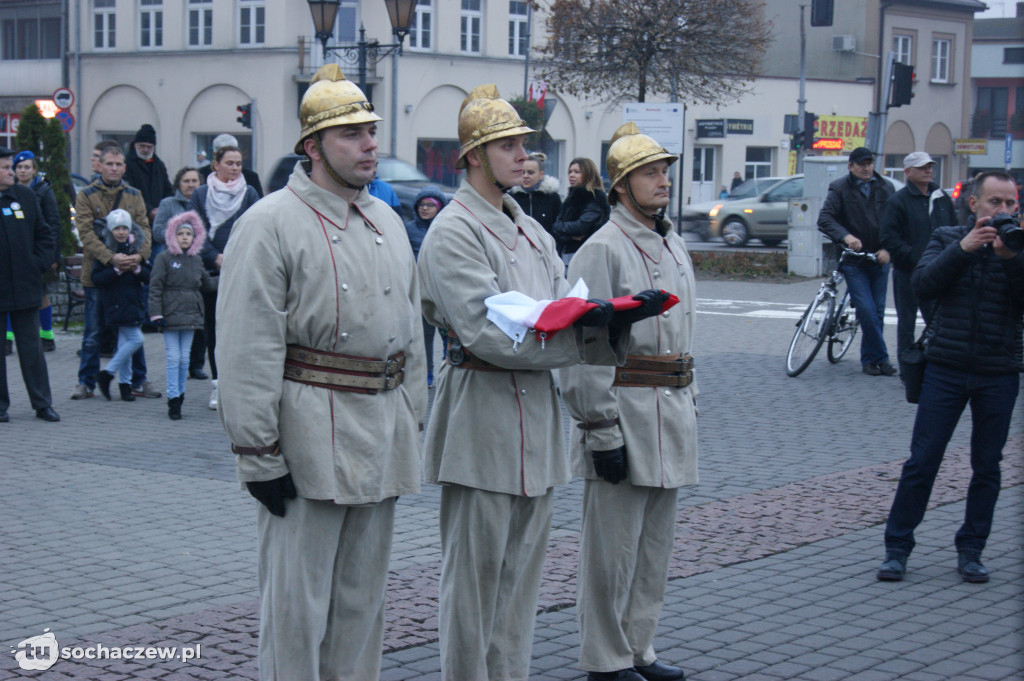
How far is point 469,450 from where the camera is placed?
159 inches

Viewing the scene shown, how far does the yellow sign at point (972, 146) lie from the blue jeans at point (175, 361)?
44.9 metres

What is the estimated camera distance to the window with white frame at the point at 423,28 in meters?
39.4

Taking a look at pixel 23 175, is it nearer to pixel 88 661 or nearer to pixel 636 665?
pixel 88 661

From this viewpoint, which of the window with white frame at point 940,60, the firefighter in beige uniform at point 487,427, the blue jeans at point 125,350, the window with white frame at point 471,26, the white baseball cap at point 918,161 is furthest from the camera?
the window with white frame at point 940,60

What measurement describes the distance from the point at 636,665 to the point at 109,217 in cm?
715

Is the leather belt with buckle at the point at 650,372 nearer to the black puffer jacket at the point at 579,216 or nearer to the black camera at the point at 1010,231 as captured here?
the black camera at the point at 1010,231

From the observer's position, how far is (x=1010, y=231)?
5.48 m

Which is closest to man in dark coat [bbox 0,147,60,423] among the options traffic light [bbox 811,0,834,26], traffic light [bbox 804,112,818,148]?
traffic light [bbox 811,0,834,26]

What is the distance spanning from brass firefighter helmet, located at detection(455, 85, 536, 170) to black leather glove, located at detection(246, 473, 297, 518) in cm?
124

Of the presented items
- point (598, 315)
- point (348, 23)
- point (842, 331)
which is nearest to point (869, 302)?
point (842, 331)

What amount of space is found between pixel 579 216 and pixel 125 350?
4276 millimetres

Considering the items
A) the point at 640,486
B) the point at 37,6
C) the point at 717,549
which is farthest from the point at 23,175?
the point at 37,6

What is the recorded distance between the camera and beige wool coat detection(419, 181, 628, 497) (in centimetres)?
389

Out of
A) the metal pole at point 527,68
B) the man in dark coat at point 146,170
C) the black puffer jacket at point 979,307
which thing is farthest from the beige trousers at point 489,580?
the metal pole at point 527,68
